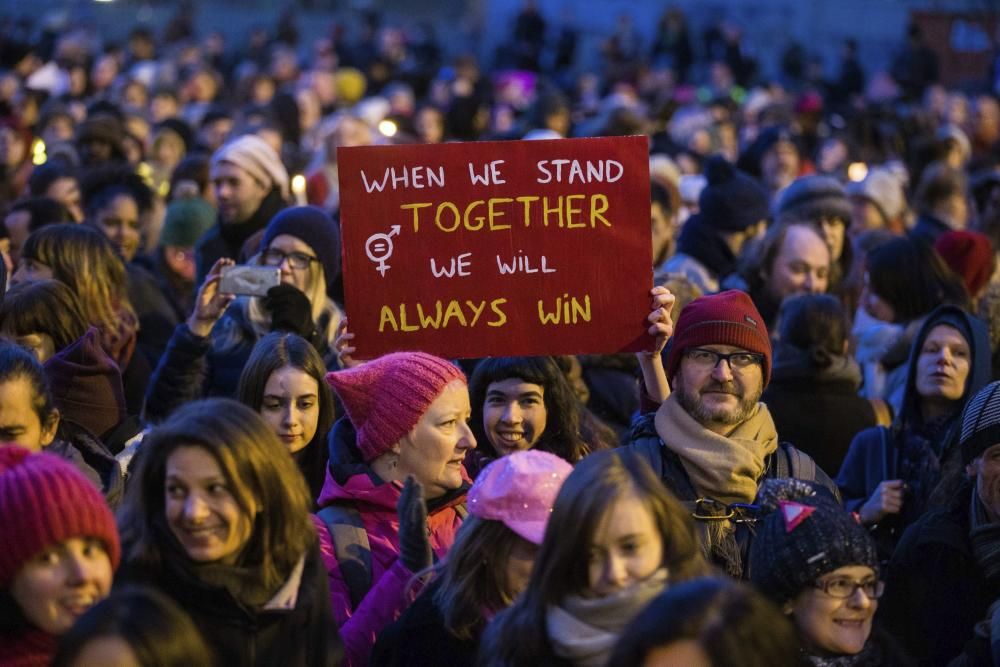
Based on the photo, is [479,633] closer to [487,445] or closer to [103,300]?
[487,445]

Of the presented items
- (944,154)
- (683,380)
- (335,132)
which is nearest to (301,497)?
(683,380)

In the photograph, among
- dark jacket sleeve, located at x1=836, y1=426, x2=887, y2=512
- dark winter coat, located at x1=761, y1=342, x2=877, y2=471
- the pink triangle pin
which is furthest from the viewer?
dark winter coat, located at x1=761, y1=342, x2=877, y2=471

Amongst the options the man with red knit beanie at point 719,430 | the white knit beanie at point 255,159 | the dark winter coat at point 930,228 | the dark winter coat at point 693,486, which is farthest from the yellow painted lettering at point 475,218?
the dark winter coat at point 930,228

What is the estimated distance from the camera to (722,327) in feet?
19.6

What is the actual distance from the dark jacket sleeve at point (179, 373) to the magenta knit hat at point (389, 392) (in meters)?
1.40

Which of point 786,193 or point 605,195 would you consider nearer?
point 605,195

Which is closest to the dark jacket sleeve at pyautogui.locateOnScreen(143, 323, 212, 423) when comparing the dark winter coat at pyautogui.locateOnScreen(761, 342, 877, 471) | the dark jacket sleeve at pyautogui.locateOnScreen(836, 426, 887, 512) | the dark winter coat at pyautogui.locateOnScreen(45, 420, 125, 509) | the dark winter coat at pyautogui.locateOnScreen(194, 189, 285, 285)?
the dark winter coat at pyautogui.locateOnScreen(45, 420, 125, 509)

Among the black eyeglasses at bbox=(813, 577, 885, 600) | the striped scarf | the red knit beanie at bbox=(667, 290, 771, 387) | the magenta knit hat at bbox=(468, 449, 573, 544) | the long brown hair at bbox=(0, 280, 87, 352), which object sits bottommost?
the black eyeglasses at bbox=(813, 577, 885, 600)

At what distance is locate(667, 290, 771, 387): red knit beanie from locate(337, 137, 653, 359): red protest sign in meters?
0.18

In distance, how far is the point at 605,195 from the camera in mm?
6324

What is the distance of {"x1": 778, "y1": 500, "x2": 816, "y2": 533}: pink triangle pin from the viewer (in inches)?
199

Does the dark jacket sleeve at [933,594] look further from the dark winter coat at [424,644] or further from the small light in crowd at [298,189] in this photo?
the small light in crowd at [298,189]

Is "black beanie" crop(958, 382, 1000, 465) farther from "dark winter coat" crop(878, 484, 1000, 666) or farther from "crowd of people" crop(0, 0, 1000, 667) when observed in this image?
"dark winter coat" crop(878, 484, 1000, 666)

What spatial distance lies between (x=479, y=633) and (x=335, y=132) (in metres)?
9.46
